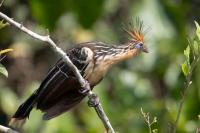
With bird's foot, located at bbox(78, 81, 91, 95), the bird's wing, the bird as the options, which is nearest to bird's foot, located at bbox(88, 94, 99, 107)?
bird's foot, located at bbox(78, 81, 91, 95)

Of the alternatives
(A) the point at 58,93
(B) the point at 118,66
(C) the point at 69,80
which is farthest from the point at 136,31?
(B) the point at 118,66

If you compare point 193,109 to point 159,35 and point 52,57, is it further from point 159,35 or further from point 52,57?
point 52,57

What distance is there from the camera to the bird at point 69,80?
510cm

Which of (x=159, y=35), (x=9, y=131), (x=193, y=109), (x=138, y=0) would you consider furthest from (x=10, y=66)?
(x=9, y=131)

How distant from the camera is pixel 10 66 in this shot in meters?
9.08

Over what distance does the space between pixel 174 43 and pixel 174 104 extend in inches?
27.7

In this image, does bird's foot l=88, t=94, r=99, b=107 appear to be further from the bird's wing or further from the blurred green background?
the blurred green background

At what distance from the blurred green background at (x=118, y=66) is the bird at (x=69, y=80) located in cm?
40

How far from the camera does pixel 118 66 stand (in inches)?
325

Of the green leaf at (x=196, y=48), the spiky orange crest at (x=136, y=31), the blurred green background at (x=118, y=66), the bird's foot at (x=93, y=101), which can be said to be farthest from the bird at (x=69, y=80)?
the green leaf at (x=196, y=48)

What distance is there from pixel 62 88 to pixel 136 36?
63cm

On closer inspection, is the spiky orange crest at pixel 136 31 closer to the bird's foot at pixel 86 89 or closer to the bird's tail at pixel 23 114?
the bird's foot at pixel 86 89

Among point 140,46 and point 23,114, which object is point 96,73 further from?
point 23,114

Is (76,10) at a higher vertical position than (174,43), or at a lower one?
higher
